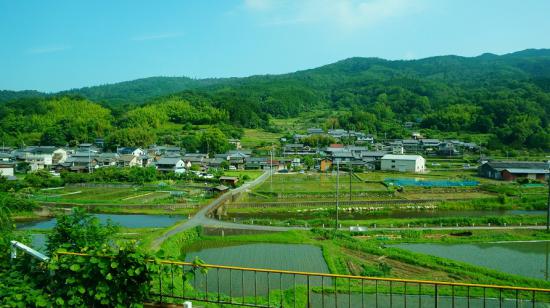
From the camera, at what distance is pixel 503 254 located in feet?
47.8

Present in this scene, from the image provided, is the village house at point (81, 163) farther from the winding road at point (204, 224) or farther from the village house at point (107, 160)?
the winding road at point (204, 224)

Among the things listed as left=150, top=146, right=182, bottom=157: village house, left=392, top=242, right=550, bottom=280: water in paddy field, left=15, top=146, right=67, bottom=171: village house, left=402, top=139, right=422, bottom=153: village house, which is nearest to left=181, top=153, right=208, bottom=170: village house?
left=150, top=146, right=182, bottom=157: village house

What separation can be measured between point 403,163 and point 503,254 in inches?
1041

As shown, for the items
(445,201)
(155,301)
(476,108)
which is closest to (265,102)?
(476,108)

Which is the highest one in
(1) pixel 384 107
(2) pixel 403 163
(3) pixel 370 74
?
(3) pixel 370 74

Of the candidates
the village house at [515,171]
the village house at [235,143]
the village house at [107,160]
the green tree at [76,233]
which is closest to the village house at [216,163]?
the village house at [107,160]

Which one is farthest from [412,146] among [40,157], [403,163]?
[40,157]

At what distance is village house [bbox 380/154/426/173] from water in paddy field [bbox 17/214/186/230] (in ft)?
82.9

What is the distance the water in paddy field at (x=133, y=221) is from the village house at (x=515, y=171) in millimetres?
27352

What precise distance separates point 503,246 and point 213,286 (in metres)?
11.5

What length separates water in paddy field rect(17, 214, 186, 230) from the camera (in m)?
20.1

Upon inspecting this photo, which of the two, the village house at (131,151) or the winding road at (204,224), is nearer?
the winding road at (204,224)

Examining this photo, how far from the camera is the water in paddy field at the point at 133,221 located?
20141 millimetres

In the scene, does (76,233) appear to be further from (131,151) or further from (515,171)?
(131,151)
